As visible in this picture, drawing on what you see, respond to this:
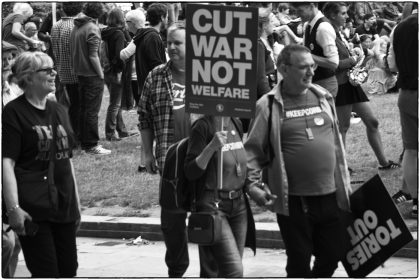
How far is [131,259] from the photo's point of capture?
31.6ft

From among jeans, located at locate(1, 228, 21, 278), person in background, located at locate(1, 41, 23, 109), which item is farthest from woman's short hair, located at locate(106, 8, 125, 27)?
jeans, located at locate(1, 228, 21, 278)

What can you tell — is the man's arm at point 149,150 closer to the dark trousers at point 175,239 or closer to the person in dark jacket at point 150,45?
the dark trousers at point 175,239

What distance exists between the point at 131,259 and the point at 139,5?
12734 mm

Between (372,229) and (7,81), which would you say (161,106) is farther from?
(372,229)

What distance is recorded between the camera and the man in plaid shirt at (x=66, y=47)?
14.2m

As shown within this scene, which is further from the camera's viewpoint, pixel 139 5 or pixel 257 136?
pixel 139 5

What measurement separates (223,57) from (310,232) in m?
1.24

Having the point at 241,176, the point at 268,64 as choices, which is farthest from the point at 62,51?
the point at 241,176

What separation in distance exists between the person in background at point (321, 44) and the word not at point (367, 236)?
3693mm

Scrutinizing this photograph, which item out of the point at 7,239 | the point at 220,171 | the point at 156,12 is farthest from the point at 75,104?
the point at 220,171

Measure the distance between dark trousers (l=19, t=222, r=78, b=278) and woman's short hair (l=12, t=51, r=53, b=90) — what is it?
3.00 feet

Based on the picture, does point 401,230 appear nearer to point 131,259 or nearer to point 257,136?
point 257,136

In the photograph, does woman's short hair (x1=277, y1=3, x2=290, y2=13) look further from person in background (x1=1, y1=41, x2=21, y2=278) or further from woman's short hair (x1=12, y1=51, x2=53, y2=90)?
woman's short hair (x1=12, y1=51, x2=53, y2=90)

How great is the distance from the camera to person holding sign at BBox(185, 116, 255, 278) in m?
6.88
